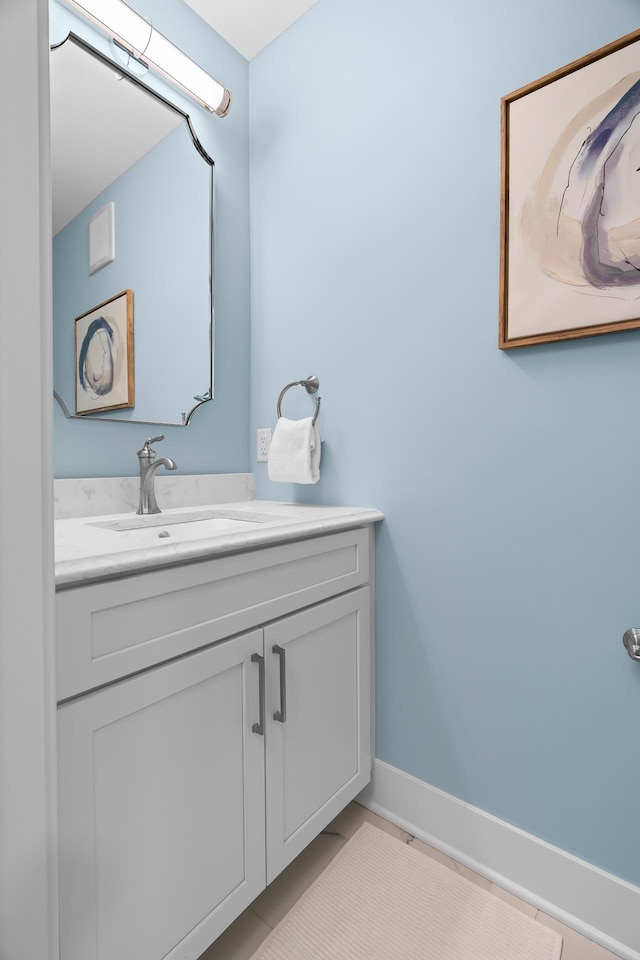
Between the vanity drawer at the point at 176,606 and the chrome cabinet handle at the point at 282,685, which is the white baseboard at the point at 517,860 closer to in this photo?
the chrome cabinet handle at the point at 282,685

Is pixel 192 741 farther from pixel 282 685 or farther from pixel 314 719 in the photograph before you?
pixel 314 719

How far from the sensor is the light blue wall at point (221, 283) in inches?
58.1

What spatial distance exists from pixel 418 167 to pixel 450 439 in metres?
0.76

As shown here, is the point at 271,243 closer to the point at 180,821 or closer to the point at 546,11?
the point at 546,11

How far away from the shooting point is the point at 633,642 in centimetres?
100

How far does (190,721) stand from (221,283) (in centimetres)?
140

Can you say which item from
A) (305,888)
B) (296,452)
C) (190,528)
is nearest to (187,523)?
(190,528)

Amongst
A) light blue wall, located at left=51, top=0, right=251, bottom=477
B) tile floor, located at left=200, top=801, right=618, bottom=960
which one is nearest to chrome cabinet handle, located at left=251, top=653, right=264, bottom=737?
tile floor, located at left=200, top=801, right=618, bottom=960

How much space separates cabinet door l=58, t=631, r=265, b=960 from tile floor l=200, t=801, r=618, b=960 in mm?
144

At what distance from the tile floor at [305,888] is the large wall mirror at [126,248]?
4.25 feet

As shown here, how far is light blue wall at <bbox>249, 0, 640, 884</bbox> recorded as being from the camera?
1.06 m

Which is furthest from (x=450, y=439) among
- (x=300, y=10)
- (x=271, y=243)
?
(x=300, y=10)

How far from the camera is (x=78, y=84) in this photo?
1.30m

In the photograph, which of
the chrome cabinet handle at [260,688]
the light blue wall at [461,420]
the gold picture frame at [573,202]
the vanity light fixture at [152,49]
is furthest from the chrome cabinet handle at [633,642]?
the vanity light fixture at [152,49]
